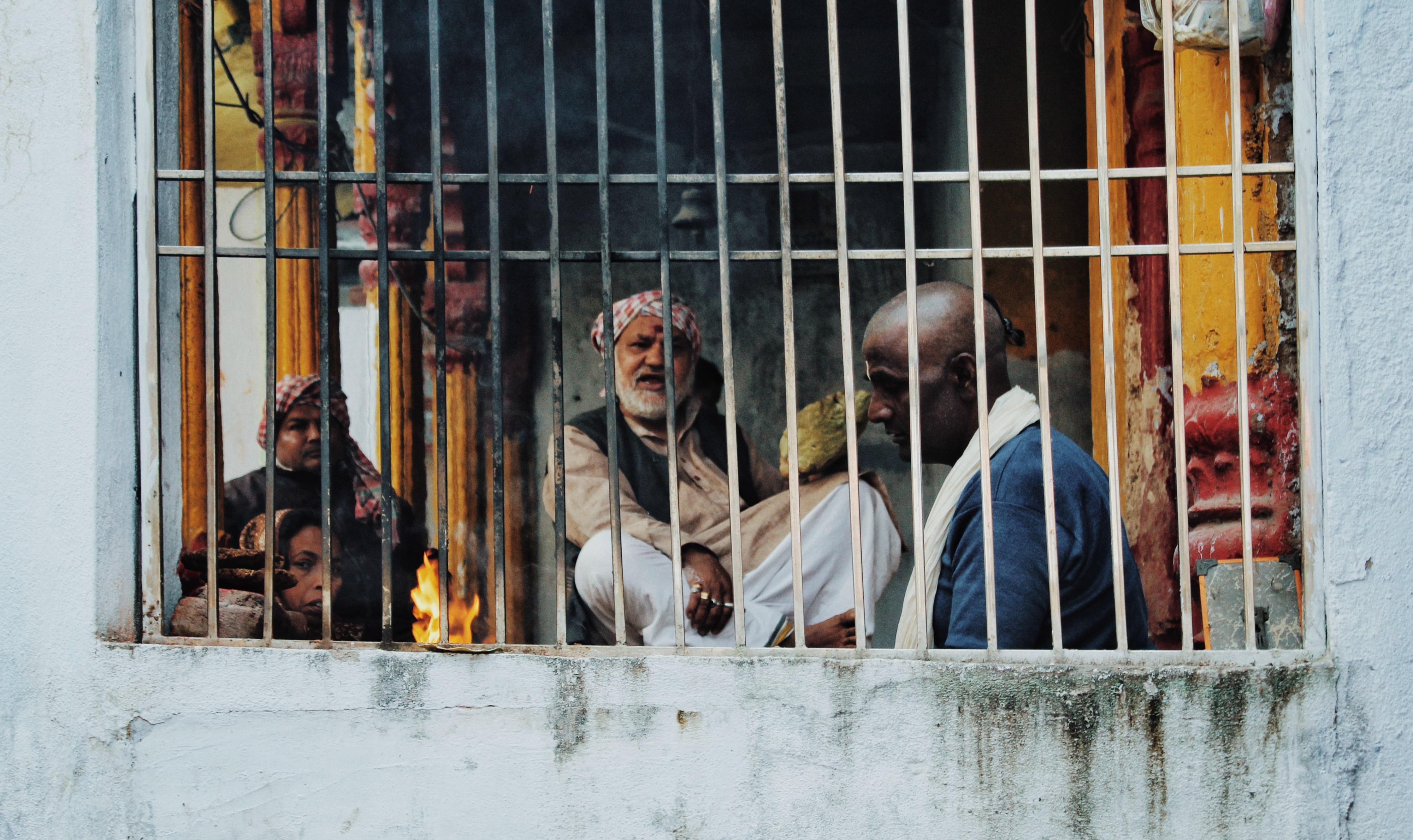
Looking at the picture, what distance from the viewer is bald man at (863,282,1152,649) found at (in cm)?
266

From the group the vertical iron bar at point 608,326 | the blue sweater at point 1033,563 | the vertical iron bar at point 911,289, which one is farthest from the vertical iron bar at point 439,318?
the blue sweater at point 1033,563

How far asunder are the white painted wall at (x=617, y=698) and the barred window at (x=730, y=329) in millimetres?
92

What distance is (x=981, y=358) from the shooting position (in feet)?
8.46

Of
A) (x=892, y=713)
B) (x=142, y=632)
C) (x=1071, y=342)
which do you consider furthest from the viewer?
(x=1071, y=342)

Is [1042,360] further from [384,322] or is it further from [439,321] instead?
[384,322]

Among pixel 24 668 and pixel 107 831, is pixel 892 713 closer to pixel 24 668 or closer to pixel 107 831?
pixel 107 831

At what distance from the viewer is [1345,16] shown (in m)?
2.62

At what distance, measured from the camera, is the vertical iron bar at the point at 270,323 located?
2656 mm

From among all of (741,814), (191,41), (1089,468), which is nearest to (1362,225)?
(1089,468)

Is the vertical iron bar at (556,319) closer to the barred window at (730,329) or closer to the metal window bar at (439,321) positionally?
the barred window at (730,329)

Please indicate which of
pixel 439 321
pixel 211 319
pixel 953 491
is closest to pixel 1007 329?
pixel 953 491

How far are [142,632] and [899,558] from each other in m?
2.76

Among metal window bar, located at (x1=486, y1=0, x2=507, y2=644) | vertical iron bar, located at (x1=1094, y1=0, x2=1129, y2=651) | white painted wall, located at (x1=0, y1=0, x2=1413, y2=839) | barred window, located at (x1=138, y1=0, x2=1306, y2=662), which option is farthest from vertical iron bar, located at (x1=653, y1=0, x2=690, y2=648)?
vertical iron bar, located at (x1=1094, y1=0, x2=1129, y2=651)

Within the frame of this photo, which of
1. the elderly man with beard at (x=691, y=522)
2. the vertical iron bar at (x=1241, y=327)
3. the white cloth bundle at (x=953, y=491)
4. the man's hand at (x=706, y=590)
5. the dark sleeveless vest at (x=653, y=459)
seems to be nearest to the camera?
the vertical iron bar at (x=1241, y=327)
